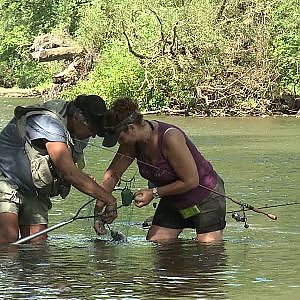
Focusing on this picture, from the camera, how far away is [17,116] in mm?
8055

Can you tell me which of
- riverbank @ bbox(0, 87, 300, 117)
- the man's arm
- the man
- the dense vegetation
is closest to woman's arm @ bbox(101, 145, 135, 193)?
the man

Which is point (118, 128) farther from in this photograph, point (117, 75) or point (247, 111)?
point (117, 75)

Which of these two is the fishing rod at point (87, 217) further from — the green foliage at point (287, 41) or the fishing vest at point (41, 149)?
the green foliage at point (287, 41)

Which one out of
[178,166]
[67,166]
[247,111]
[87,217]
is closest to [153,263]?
[178,166]

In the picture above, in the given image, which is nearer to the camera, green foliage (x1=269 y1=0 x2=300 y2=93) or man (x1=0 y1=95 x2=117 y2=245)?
man (x1=0 y1=95 x2=117 y2=245)

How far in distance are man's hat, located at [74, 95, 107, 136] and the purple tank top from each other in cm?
49

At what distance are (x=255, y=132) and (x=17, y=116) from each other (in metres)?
19.7

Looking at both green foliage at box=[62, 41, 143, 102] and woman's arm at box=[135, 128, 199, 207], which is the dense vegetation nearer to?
green foliage at box=[62, 41, 143, 102]

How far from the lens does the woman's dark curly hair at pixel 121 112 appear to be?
8016mm

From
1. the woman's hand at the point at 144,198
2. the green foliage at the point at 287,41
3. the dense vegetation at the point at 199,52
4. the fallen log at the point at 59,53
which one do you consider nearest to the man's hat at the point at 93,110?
the woman's hand at the point at 144,198

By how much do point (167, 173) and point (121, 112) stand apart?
2.24 ft

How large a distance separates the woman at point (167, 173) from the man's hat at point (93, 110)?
0.07 metres

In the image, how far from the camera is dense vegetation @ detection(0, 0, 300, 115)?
33.9 meters

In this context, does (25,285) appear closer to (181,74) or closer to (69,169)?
(69,169)
